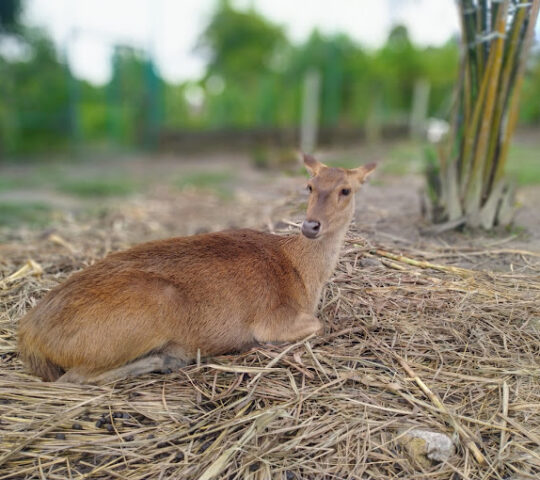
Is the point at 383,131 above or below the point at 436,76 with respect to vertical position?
below

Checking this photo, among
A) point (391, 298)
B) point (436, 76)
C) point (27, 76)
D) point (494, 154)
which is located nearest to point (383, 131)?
point (436, 76)

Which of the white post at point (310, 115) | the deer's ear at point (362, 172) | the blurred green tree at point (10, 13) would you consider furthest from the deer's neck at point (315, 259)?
the blurred green tree at point (10, 13)

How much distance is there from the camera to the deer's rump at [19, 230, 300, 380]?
271 centimetres

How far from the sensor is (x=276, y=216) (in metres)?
4.82

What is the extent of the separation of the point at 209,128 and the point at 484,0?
495 inches

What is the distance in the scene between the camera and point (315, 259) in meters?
3.34

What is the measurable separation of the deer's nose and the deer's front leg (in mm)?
507

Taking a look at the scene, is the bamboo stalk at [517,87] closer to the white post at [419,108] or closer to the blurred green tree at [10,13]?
the blurred green tree at [10,13]

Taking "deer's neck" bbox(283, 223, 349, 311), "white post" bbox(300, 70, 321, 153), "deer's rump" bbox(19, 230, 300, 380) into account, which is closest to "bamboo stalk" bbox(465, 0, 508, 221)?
"deer's neck" bbox(283, 223, 349, 311)

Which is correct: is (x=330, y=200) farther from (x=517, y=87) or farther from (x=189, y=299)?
(x=517, y=87)

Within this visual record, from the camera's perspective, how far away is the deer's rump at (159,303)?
2.71 m

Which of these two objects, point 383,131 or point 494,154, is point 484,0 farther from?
point 383,131

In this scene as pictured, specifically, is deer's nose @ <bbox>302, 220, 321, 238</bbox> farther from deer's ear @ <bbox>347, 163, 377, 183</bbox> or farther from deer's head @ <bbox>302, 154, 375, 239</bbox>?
deer's ear @ <bbox>347, 163, 377, 183</bbox>

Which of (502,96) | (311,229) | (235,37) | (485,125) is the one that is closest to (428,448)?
(311,229)
